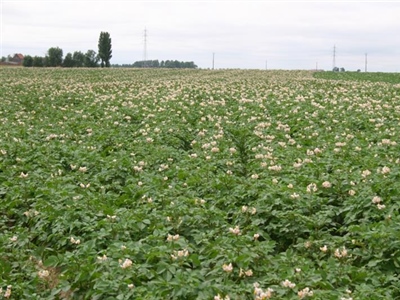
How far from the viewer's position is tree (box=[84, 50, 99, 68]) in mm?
76750

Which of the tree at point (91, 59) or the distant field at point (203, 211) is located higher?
the tree at point (91, 59)

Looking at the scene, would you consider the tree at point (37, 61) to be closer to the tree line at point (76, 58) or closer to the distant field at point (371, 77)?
the tree line at point (76, 58)

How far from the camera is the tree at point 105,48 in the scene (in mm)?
80688

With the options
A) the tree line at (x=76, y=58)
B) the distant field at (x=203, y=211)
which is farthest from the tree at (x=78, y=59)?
the distant field at (x=203, y=211)

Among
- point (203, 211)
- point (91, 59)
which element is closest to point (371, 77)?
point (203, 211)

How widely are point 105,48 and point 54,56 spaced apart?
8725 millimetres

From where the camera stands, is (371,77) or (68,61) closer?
(371,77)

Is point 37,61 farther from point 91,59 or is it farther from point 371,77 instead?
point 371,77

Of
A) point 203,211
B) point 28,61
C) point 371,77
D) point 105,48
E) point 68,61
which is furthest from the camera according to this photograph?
point 105,48

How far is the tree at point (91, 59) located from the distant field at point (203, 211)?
68290 mm

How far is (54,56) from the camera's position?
76.1m

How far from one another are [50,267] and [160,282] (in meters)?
1.64

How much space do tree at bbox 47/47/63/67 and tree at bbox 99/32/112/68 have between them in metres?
6.63

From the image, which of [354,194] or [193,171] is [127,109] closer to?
[193,171]
